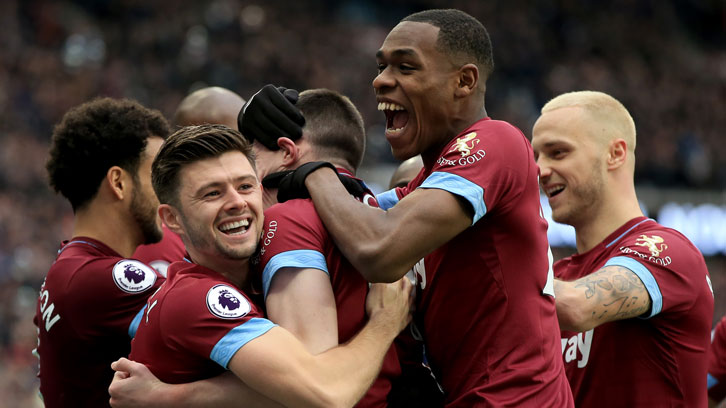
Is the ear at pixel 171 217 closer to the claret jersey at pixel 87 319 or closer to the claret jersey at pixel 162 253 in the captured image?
the claret jersey at pixel 87 319

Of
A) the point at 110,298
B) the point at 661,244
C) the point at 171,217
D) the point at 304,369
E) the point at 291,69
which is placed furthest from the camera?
the point at 291,69

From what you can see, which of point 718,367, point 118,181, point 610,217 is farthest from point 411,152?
point 718,367

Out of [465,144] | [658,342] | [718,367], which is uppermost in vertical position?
[465,144]

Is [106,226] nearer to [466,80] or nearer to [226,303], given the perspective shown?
[226,303]

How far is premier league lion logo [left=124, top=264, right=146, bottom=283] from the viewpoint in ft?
15.3

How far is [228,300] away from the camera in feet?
12.0

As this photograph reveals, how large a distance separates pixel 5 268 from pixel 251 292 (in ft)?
35.6

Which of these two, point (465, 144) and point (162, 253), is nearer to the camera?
point (465, 144)

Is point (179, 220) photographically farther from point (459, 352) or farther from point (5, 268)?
point (5, 268)

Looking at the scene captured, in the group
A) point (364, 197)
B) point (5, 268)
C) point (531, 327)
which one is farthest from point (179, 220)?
point (5, 268)

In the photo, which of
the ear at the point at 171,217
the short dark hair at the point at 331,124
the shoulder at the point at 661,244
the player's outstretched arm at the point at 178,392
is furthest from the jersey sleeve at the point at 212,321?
the shoulder at the point at 661,244

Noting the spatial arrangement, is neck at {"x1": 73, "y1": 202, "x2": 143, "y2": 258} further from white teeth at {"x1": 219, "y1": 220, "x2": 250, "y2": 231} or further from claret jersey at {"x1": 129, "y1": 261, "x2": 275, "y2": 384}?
white teeth at {"x1": 219, "y1": 220, "x2": 250, "y2": 231}

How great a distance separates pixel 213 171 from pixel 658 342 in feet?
7.95

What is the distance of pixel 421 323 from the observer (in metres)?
4.14
